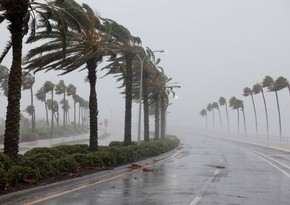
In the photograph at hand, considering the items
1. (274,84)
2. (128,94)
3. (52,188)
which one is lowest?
(52,188)

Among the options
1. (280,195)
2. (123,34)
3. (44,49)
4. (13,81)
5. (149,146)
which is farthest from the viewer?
(149,146)

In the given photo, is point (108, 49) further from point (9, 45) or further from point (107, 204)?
point (107, 204)

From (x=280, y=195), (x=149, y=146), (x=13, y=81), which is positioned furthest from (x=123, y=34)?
(x=280, y=195)

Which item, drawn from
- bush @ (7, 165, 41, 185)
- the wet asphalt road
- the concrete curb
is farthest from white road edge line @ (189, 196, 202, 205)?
bush @ (7, 165, 41, 185)

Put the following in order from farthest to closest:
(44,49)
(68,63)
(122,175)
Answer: (68,63)
(44,49)
(122,175)

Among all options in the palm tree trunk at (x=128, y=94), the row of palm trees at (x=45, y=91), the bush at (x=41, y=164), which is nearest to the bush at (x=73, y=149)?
the palm tree trunk at (x=128, y=94)

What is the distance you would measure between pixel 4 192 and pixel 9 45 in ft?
25.2

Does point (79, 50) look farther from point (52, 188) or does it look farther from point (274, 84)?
point (274, 84)

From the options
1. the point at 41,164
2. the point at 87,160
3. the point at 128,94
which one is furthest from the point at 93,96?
the point at 41,164

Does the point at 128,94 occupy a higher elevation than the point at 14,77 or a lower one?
higher

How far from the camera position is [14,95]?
564 inches

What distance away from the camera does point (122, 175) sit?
18.1 m

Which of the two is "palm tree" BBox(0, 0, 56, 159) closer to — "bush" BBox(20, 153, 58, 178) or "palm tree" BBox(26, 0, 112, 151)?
"bush" BBox(20, 153, 58, 178)

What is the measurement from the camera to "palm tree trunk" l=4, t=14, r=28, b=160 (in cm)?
1415
